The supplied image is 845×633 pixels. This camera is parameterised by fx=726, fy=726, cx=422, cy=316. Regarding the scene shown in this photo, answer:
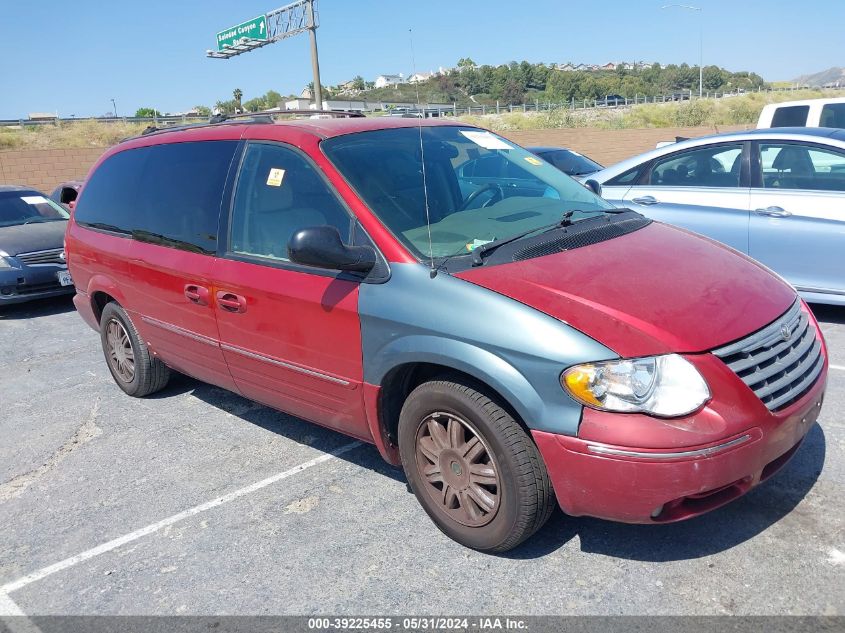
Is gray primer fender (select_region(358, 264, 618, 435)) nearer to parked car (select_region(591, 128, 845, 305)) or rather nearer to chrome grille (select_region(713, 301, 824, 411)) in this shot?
chrome grille (select_region(713, 301, 824, 411))

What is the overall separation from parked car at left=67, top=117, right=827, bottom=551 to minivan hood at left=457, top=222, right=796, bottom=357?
11 mm

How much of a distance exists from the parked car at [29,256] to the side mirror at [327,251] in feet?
19.4

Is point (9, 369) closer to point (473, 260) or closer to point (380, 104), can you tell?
point (380, 104)

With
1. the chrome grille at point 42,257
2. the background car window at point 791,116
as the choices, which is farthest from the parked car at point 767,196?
the chrome grille at point 42,257

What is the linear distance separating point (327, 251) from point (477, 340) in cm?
76

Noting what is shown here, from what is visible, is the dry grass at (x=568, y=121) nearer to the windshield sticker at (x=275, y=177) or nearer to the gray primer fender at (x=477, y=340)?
the windshield sticker at (x=275, y=177)

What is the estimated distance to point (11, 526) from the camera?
367 centimetres

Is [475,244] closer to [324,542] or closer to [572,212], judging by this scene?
[572,212]

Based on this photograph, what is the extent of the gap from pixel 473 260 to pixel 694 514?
131 centimetres

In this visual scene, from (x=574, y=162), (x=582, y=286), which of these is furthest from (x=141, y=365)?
(x=574, y=162)

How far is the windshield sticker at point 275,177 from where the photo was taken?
3741 mm

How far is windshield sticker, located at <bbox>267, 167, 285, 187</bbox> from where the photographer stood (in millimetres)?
3741

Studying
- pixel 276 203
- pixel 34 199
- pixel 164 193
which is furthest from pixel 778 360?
pixel 34 199

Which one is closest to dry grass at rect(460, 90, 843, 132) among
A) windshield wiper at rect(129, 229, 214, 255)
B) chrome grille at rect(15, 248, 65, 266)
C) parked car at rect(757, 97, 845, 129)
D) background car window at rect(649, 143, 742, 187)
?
parked car at rect(757, 97, 845, 129)
